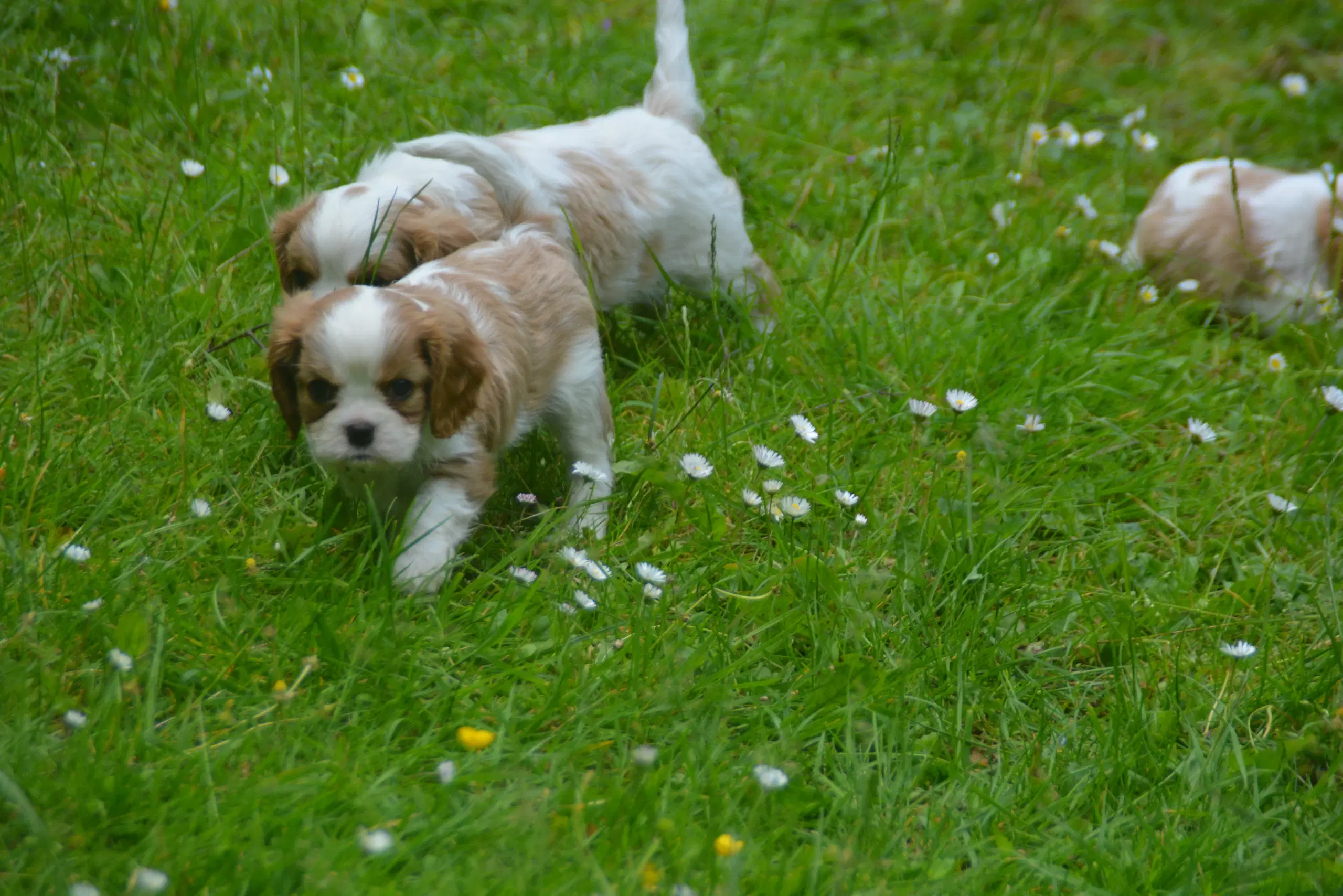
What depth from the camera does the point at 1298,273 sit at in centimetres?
437

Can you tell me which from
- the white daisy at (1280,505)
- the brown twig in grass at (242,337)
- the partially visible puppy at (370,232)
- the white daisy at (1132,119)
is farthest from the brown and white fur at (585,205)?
the white daisy at (1132,119)

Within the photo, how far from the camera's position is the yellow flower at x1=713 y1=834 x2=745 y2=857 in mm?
1852

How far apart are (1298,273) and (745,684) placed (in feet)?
10.2

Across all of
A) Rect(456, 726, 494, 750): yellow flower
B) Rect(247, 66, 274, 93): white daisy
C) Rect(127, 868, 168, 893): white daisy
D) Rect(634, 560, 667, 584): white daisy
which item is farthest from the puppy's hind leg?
Rect(247, 66, 274, 93): white daisy

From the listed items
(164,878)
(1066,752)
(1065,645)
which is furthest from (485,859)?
(1065,645)

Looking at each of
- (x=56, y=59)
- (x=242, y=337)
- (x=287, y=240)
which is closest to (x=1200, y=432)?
(x=287, y=240)

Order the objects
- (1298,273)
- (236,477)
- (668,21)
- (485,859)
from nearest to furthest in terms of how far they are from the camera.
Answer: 1. (485,859)
2. (236,477)
3. (668,21)
4. (1298,273)

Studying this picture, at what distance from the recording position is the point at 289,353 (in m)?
2.45

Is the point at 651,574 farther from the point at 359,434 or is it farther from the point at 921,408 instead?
the point at 921,408

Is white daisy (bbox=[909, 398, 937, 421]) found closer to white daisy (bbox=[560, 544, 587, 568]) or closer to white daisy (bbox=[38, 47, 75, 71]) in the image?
white daisy (bbox=[560, 544, 587, 568])

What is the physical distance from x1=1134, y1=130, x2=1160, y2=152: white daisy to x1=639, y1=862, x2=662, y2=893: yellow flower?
4.08 metres

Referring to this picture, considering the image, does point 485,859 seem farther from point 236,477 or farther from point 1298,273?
point 1298,273

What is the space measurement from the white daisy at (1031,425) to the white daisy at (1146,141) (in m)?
2.24

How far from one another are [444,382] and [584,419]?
1.75 feet
